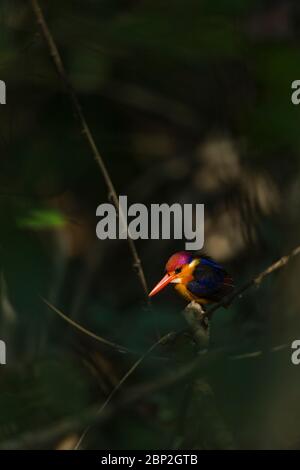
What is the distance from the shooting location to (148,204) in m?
2.61

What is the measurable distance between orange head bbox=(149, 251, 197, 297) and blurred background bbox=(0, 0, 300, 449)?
0.09 meters

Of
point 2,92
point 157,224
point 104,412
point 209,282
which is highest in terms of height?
point 2,92

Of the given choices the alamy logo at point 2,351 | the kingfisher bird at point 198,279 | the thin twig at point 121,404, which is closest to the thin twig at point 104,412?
the thin twig at point 121,404

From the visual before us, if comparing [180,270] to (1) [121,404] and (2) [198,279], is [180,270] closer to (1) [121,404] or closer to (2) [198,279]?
(2) [198,279]

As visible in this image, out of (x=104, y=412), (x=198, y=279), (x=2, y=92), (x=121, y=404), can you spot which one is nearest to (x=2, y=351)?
(x=2, y=92)

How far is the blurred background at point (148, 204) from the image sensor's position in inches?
30.1

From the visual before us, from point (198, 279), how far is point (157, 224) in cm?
91

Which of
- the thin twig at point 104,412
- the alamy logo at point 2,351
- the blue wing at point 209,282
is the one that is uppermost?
the blue wing at point 209,282

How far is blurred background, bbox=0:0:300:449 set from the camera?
0.77 m

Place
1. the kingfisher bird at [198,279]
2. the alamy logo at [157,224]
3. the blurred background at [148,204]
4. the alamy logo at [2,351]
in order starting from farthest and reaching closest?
the alamy logo at [157,224] < the alamy logo at [2,351] < the kingfisher bird at [198,279] < the blurred background at [148,204]

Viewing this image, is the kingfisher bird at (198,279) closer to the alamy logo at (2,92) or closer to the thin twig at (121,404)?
the thin twig at (121,404)

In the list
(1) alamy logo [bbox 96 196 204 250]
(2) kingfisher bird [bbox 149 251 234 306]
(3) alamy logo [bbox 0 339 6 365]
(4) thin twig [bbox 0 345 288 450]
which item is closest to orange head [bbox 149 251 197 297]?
(2) kingfisher bird [bbox 149 251 234 306]

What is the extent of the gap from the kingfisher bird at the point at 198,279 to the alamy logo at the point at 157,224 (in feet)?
1.21

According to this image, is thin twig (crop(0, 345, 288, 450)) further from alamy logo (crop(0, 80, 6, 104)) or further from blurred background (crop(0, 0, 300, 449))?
alamy logo (crop(0, 80, 6, 104))
